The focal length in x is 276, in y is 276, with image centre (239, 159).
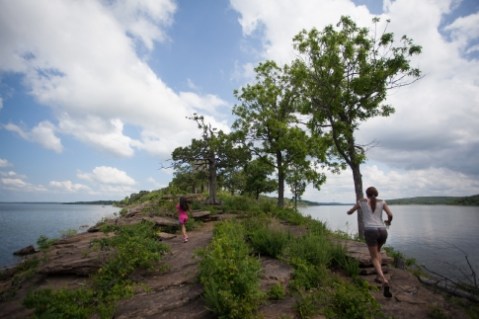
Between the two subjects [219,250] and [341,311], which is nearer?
[341,311]

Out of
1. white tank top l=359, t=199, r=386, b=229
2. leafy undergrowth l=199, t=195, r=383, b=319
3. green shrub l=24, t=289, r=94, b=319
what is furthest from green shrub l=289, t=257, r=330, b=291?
green shrub l=24, t=289, r=94, b=319

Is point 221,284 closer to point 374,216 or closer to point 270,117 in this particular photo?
point 374,216

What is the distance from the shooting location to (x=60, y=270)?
35.2 feet

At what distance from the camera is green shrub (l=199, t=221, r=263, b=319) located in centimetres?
683

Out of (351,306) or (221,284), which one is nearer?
(351,306)

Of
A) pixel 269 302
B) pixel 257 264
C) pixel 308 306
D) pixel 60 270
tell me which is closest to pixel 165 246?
pixel 60 270

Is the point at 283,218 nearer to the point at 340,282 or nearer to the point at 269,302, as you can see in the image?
the point at 340,282

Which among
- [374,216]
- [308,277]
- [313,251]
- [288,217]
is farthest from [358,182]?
[308,277]

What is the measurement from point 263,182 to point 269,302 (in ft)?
136

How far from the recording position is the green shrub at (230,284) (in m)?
6.83

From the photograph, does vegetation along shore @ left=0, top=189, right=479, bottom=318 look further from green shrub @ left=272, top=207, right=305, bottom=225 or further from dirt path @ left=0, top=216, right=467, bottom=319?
green shrub @ left=272, top=207, right=305, bottom=225

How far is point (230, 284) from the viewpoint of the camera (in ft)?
24.4

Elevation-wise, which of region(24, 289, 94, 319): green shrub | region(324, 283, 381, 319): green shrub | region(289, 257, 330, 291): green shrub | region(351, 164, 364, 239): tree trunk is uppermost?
region(351, 164, 364, 239): tree trunk

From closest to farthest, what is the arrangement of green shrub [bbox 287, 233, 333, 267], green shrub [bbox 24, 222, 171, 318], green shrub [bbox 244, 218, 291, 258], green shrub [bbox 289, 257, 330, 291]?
green shrub [bbox 24, 222, 171, 318] → green shrub [bbox 289, 257, 330, 291] → green shrub [bbox 287, 233, 333, 267] → green shrub [bbox 244, 218, 291, 258]
